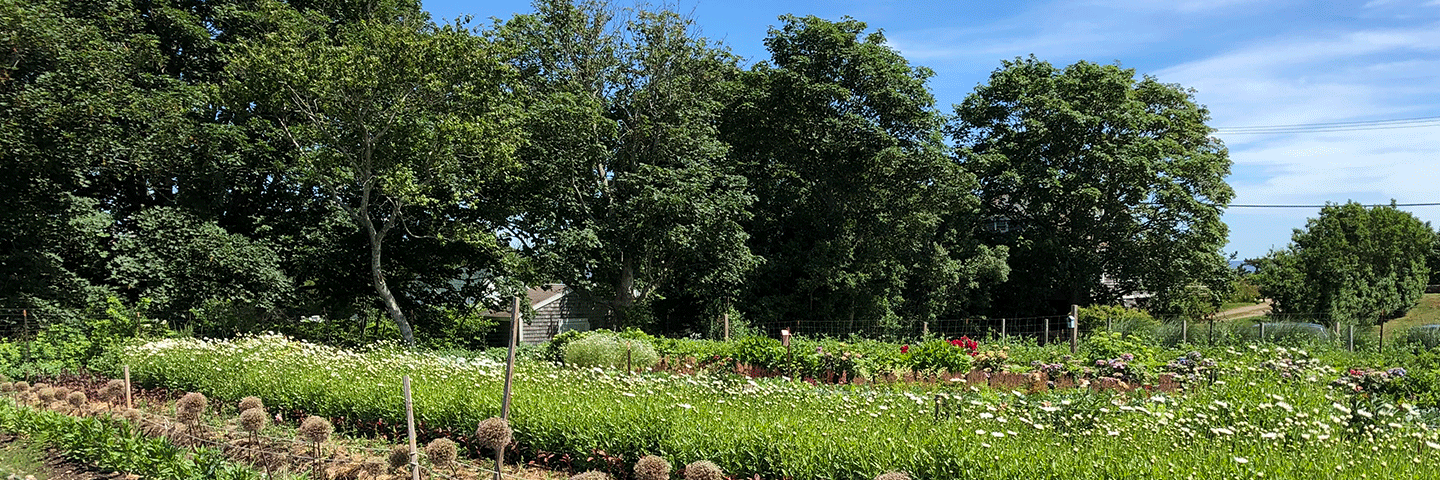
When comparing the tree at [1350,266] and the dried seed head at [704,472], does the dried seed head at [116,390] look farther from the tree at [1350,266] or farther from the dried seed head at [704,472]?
the tree at [1350,266]

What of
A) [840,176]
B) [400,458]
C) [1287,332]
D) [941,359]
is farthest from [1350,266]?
[400,458]

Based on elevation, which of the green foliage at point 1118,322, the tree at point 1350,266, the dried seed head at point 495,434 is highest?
the tree at point 1350,266

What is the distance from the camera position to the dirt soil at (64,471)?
634 centimetres

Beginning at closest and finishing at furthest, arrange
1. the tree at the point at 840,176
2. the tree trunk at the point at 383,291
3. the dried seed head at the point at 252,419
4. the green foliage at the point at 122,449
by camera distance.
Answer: the green foliage at the point at 122,449, the dried seed head at the point at 252,419, the tree trunk at the point at 383,291, the tree at the point at 840,176

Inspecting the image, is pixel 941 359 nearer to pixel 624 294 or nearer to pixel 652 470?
pixel 652 470

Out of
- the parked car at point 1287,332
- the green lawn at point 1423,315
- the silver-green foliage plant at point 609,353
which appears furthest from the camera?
the green lawn at point 1423,315

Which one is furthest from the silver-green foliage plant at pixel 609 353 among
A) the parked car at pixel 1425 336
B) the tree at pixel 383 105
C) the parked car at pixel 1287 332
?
the parked car at pixel 1425 336

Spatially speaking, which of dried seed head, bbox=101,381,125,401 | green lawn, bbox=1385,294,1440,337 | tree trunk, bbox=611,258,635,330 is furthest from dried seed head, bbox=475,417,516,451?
green lawn, bbox=1385,294,1440,337

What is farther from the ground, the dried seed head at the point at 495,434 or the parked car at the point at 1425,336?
the parked car at the point at 1425,336

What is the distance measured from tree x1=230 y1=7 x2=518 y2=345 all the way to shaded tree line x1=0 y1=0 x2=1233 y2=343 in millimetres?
62

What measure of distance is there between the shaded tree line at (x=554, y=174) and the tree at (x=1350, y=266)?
6464mm

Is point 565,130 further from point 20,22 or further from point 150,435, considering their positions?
point 150,435

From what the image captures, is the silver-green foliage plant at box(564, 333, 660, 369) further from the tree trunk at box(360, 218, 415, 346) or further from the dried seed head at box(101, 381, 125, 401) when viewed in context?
the tree trunk at box(360, 218, 415, 346)

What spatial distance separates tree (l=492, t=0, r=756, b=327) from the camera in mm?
18922
